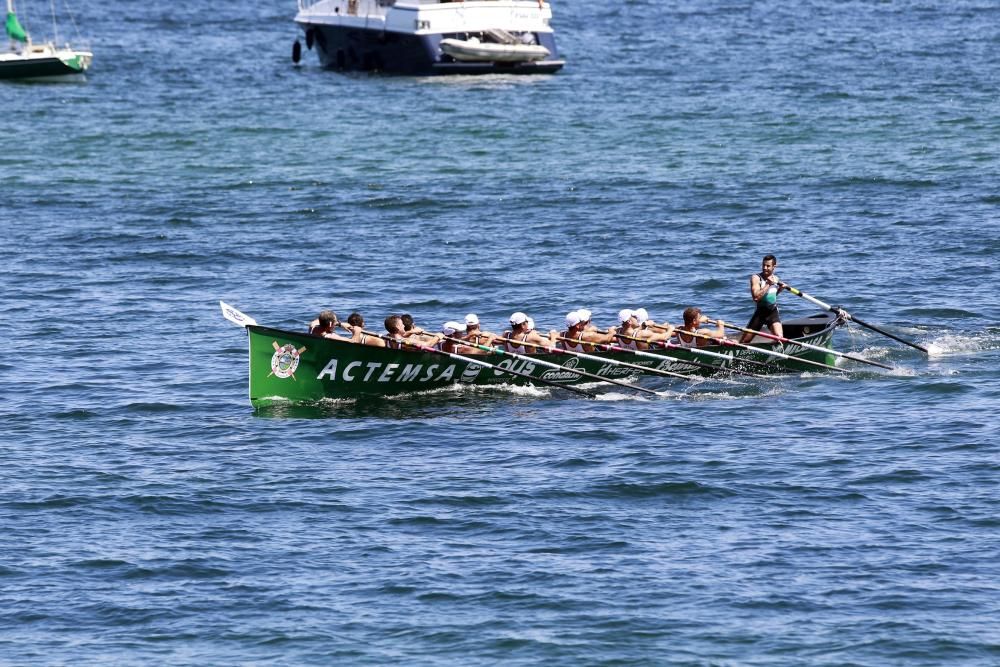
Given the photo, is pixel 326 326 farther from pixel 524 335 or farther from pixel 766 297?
pixel 766 297

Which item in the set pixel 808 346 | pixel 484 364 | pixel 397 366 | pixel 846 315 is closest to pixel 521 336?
pixel 484 364

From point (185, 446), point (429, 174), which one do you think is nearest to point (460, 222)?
point (429, 174)

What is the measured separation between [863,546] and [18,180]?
39.5 metres

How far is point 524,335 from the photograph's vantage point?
111ft

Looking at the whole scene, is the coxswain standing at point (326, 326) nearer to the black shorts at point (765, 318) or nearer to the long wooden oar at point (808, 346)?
the long wooden oar at point (808, 346)

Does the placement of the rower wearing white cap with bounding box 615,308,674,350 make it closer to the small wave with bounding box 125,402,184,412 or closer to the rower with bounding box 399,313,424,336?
the rower with bounding box 399,313,424,336

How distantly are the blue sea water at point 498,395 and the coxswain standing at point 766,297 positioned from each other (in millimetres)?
1244

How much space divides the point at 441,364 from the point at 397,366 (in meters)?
0.83

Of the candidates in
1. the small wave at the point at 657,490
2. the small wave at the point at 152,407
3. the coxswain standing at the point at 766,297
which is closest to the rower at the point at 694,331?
the coxswain standing at the point at 766,297

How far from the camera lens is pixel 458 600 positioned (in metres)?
24.0

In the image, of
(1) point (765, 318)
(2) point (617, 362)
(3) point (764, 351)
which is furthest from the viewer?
(1) point (765, 318)

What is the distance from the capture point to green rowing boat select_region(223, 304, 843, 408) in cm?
3200

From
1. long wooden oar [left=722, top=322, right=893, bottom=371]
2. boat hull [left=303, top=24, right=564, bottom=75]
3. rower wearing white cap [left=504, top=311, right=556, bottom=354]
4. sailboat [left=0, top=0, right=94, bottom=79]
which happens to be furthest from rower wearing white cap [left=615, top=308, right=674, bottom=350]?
sailboat [left=0, top=0, right=94, bottom=79]

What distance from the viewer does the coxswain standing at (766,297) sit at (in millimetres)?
35438
